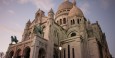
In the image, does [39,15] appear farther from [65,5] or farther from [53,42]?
[65,5]

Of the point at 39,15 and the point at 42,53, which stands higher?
the point at 39,15

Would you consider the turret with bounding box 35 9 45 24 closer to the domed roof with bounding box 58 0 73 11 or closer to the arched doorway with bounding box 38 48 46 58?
the arched doorway with bounding box 38 48 46 58

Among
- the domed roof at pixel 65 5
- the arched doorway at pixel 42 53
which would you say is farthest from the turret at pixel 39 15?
the domed roof at pixel 65 5

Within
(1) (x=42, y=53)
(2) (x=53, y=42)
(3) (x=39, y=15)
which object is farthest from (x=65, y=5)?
(1) (x=42, y=53)

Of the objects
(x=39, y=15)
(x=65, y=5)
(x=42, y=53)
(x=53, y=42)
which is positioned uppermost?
(x=65, y=5)

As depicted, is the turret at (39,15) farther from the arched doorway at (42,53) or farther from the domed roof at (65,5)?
the domed roof at (65,5)

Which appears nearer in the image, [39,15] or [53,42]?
[53,42]

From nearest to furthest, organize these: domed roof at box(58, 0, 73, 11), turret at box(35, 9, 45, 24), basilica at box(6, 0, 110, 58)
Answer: basilica at box(6, 0, 110, 58)
turret at box(35, 9, 45, 24)
domed roof at box(58, 0, 73, 11)

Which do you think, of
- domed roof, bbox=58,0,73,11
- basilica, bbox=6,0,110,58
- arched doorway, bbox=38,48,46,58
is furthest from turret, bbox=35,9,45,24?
domed roof, bbox=58,0,73,11

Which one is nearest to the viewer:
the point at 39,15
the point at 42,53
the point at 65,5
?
the point at 42,53

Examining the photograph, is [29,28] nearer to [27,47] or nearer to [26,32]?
[26,32]

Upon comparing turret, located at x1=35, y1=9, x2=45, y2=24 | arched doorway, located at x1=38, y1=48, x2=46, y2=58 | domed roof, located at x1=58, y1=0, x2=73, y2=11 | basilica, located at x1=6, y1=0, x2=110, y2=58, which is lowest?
arched doorway, located at x1=38, y1=48, x2=46, y2=58

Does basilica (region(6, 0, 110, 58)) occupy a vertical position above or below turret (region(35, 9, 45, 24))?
below

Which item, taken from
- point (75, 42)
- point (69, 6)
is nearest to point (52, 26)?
point (75, 42)
